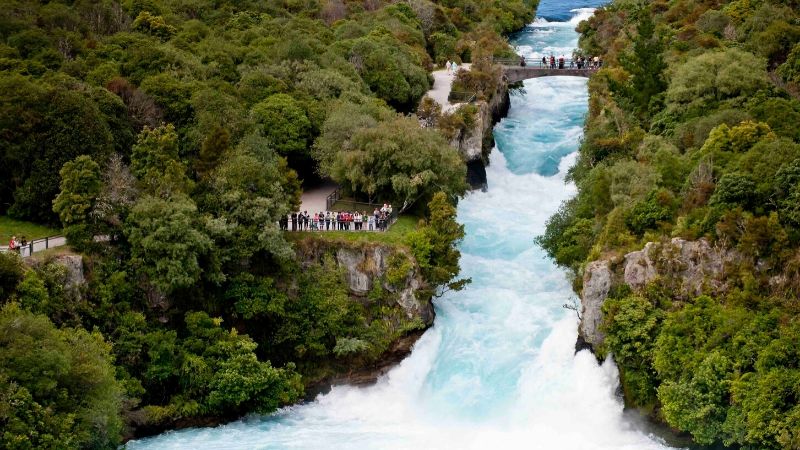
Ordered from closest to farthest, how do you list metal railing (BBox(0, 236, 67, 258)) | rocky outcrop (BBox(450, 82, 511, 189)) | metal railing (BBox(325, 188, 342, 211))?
metal railing (BBox(0, 236, 67, 258))
metal railing (BBox(325, 188, 342, 211))
rocky outcrop (BBox(450, 82, 511, 189))

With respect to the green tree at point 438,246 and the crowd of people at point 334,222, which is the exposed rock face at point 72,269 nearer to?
the crowd of people at point 334,222

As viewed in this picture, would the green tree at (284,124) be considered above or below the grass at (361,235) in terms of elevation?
above

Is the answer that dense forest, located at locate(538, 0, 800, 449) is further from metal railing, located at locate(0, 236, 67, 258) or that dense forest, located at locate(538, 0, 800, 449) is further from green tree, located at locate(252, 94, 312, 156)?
metal railing, located at locate(0, 236, 67, 258)

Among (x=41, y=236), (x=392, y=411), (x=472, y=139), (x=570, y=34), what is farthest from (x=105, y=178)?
(x=570, y=34)

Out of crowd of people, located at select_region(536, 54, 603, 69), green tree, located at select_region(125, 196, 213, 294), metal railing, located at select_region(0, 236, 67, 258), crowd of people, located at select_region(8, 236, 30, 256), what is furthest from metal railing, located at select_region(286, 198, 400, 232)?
crowd of people, located at select_region(536, 54, 603, 69)

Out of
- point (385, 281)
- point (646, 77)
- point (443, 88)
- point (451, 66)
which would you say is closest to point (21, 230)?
point (385, 281)

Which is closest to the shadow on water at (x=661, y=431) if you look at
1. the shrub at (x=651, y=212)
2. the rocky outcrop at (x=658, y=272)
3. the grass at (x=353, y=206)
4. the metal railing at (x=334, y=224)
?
the rocky outcrop at (x=658, y=272)
